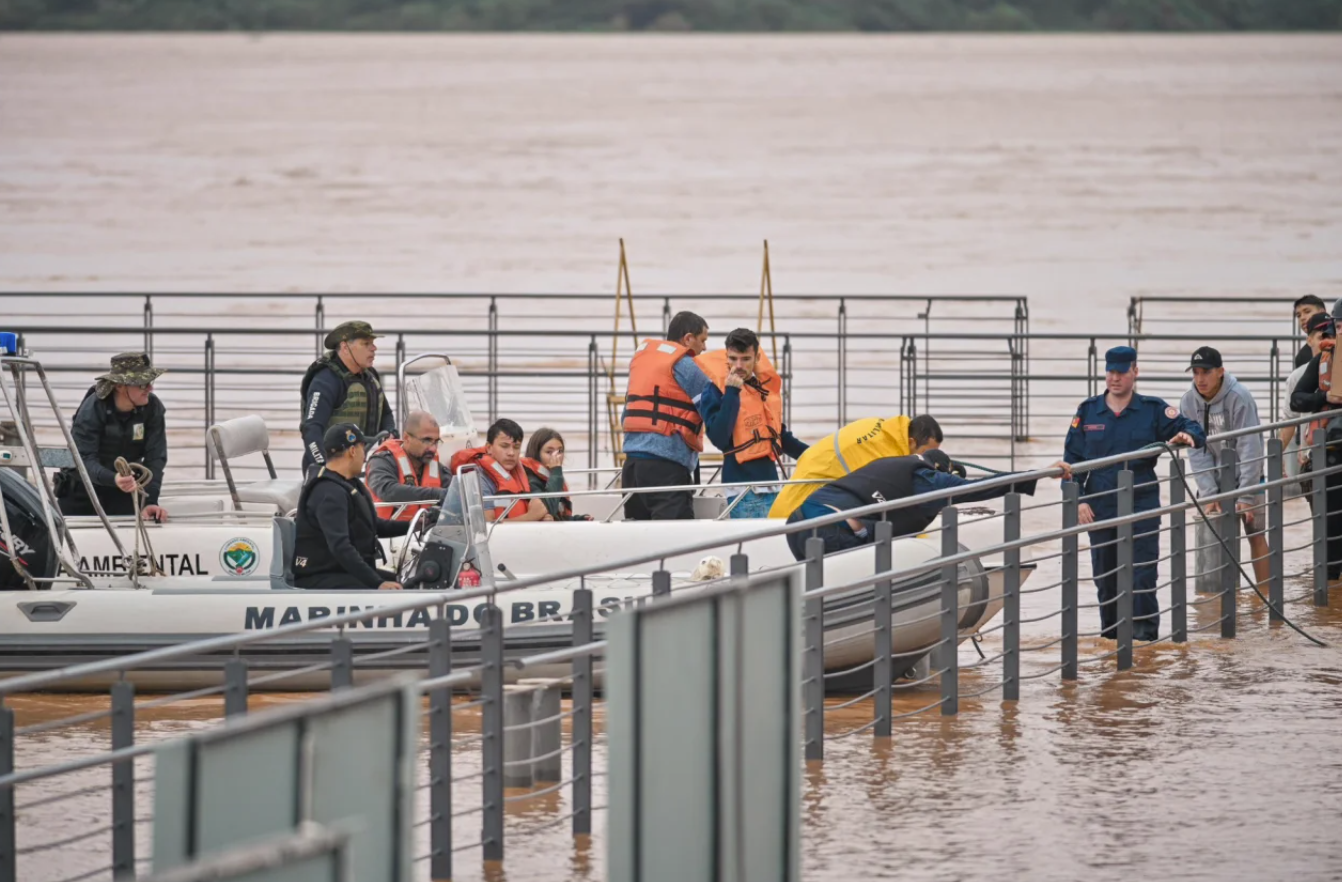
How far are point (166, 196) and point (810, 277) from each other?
1453 cm

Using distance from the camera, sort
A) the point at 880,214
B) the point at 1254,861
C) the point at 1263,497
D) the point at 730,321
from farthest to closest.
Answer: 1. the point at 880,214
2. the point at 730,321
3. the point at 1263,497
4. the point at 1254,861

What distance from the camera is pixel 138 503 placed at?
930 cm

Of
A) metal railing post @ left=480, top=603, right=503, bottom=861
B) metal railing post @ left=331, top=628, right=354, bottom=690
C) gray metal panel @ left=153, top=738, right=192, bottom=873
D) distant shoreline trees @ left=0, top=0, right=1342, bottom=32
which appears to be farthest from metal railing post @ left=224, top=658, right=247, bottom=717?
distant shoreline trees @ left=0, top=0, right=1342, bottom=32

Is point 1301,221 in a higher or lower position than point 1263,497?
higher

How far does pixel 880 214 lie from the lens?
35.3m

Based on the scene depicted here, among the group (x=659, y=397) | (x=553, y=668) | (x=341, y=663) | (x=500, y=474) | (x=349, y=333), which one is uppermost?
(x=349, y=333)

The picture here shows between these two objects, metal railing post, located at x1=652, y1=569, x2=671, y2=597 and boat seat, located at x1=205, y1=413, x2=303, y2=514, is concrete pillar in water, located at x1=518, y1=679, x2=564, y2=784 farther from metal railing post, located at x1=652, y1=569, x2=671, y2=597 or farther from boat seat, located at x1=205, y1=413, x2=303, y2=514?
boat seat, located at x1=205, y1=413, x2=303, y2=514

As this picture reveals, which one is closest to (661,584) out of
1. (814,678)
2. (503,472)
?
(814,678)

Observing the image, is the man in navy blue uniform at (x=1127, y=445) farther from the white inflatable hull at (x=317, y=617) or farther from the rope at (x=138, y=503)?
the rope at (x=138, y=503)

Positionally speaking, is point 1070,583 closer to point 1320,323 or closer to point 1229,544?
point 1229,544

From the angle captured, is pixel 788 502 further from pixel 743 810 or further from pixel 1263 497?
pixel 743 810

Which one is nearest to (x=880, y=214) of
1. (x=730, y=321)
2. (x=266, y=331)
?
(x=730, y=321)

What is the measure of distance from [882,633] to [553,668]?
6.06ft

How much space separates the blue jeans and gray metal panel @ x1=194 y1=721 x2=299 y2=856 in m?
6.64
